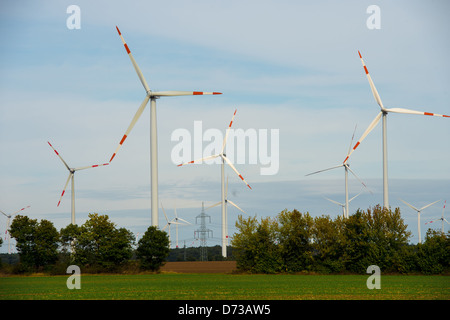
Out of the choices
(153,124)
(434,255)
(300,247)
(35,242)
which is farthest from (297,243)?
(35,242)

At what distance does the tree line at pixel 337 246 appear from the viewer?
297 ft

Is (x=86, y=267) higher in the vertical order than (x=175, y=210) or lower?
lower

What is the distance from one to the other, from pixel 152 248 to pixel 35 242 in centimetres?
2289

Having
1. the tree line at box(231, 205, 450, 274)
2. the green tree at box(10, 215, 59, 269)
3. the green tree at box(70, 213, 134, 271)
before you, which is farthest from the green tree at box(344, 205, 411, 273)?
the green tree at box(10, 215, 59, 269)

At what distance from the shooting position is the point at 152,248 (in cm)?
9462

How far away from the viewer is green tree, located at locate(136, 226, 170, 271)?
94.2m

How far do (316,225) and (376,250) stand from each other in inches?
386

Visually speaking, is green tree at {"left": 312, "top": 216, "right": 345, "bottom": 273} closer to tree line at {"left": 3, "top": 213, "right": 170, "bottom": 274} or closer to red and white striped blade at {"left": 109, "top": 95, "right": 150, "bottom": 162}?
tree line at {"left": 3, "top": 213, "right": 170, "bottom": 274}

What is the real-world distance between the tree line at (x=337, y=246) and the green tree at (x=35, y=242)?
31480mm

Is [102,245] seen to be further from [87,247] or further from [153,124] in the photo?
[153,124]

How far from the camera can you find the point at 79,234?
10288 centimetres

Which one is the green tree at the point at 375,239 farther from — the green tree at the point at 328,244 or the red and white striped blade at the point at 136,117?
the red and white striped blade at the point at 136,117

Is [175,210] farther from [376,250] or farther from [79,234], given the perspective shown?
[376,250]
